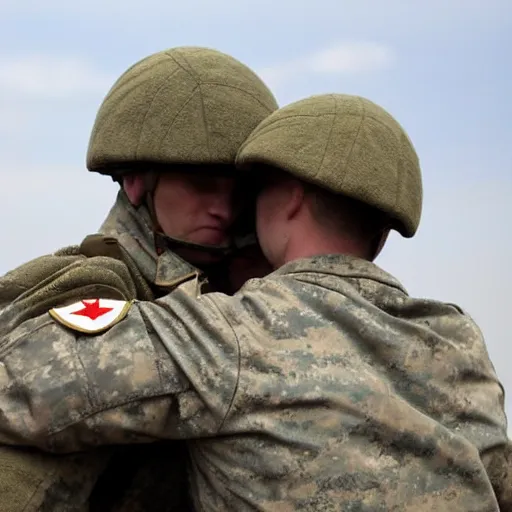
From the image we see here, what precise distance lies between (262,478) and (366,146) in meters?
1.15

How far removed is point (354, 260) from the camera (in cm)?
376

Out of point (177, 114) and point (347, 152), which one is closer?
point (347, 152)

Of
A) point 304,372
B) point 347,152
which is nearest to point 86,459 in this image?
point 304,372

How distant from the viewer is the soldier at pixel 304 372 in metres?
3.38

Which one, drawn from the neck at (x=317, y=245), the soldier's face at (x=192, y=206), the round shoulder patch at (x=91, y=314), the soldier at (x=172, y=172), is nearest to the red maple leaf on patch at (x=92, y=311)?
the round shoulder patch at (x=91, y=314)

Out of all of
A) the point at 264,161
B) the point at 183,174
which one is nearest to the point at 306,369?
the point at 264,161

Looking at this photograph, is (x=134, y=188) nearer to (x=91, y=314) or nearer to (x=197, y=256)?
(x=197, y=256)

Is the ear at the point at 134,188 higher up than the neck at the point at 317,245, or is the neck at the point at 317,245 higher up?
the neck at the point at 317,245

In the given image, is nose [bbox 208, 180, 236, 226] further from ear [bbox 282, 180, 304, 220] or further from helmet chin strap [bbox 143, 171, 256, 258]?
ear [bbox 282, 180, 304, 220]

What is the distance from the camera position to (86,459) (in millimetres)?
3650

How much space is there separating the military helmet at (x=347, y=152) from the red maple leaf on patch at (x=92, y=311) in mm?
736

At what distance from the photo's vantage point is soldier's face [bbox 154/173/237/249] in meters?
4.41

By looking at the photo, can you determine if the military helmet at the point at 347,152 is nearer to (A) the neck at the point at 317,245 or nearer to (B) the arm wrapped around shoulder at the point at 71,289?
(A) the neck at the point at 317,245

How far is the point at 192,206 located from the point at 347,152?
0.90m
